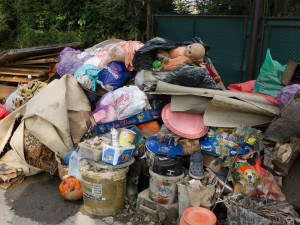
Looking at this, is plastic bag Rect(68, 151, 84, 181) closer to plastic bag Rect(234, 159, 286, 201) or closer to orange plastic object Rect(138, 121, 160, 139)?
orange plastic object Rect(138, 121, 160, 139)

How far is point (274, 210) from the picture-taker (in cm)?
231

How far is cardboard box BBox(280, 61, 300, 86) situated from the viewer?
133 inches

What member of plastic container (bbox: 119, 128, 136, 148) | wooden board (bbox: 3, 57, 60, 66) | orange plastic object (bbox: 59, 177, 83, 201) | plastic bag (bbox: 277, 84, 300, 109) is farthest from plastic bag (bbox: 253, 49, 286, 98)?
wooden board (bbox: 3, 57, 60, 66)

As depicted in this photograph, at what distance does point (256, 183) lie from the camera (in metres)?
2.68

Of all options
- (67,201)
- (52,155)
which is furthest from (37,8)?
(67,201)

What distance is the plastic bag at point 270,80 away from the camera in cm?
362

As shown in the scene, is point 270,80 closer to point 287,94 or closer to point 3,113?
point 287,94

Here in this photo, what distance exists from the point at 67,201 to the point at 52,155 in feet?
2.40

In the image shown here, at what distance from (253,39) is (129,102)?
308 cm

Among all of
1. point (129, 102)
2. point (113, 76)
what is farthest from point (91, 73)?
point (129, 102)

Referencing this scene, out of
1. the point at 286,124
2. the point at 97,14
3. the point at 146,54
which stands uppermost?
the point at 97,14

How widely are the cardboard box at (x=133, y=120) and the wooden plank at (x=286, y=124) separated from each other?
4.17ft

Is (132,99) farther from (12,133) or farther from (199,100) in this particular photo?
(12,133)

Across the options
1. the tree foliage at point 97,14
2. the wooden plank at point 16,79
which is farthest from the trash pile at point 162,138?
the tree foliage at point 97,14
